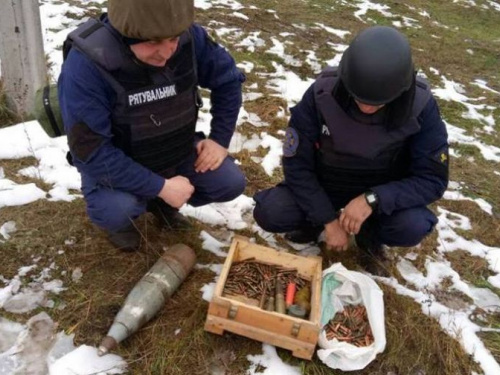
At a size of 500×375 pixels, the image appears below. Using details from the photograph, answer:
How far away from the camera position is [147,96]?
101 inches

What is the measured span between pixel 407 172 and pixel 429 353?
1080mm

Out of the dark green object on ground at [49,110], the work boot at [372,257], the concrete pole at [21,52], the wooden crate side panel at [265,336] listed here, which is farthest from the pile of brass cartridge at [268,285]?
the concrete pole at [21,52]

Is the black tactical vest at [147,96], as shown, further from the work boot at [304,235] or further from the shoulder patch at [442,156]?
the shoulder patch at [442,156]

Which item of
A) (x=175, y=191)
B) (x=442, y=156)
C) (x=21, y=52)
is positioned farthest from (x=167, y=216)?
(x=21, y=52)

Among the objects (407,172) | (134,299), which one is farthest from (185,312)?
(407,172)

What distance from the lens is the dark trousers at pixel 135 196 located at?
2775mm

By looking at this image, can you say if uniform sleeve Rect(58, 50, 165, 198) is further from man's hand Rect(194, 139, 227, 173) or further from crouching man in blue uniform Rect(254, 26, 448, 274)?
crouching man in blue uniform Rect(254, 26, 448, 274)

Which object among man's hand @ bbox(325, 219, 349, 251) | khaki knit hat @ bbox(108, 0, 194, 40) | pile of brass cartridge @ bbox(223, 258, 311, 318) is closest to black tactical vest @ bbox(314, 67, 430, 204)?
man's hand @ bbox(325, 219, 349, 251)

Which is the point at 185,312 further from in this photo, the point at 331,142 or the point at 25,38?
the point at 25,38

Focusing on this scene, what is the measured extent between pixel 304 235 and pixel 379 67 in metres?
1.43

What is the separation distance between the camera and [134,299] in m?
2.56

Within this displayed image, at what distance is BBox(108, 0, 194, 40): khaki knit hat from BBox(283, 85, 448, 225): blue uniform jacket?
3.14 feet

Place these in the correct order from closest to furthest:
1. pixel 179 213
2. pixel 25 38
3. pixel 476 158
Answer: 1. pixel 179 213
2. pixel 25 38
3. pixel 476 158

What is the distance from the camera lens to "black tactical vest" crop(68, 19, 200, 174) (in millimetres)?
2420
